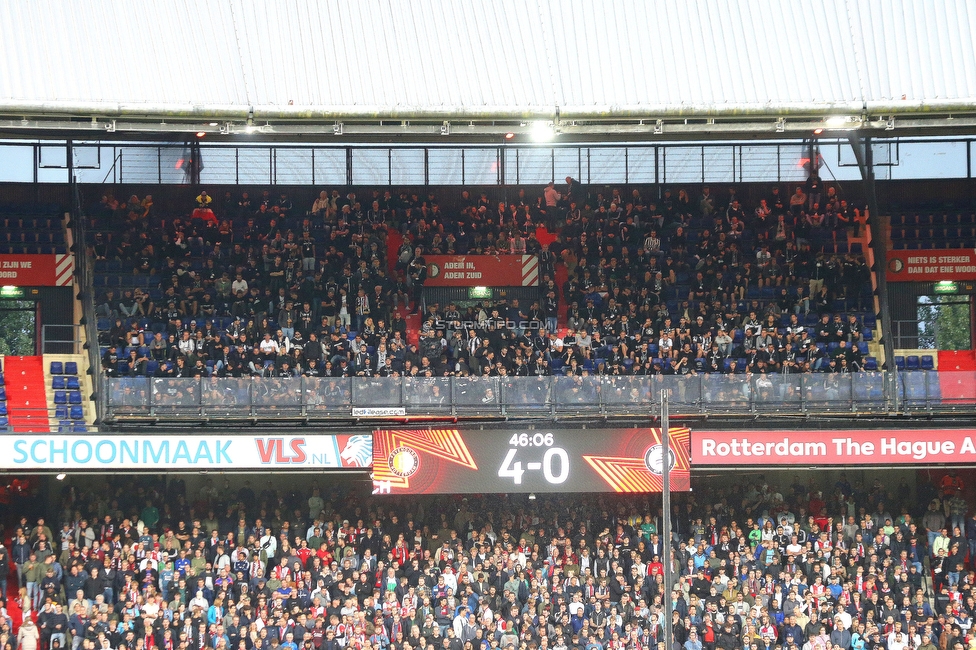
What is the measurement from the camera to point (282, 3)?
29.4 metres

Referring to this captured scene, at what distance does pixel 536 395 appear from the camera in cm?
2841

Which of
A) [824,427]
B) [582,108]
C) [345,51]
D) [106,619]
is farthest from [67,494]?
[824,427]

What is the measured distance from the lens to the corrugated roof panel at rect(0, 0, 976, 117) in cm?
2831

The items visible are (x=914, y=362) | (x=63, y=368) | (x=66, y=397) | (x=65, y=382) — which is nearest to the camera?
(x=66, y=397)

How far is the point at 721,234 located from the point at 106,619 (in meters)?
17.7

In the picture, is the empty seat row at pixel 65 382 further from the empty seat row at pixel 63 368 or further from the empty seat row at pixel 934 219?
the empty seat row at pixel 934 219

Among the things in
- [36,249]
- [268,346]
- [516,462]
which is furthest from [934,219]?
[36,249]

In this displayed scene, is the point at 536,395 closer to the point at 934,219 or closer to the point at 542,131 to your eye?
the point at 542,131

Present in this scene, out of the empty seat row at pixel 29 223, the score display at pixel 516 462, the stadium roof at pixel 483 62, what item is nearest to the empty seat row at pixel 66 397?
the stadium roof at pixel 483 62

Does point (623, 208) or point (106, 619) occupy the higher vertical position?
point (623, 208)

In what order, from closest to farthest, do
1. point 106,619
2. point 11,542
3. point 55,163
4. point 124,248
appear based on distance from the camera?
1. point 106,619
2. point 11,542
3. point 124,248
4. point 55,163

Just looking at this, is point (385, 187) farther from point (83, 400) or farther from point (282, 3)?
point (83, 400)

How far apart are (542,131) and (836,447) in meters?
9.18

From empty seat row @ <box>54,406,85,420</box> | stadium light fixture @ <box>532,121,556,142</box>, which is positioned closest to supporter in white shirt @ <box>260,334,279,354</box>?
empty seat row @ <box>54,406,85,420</box>
